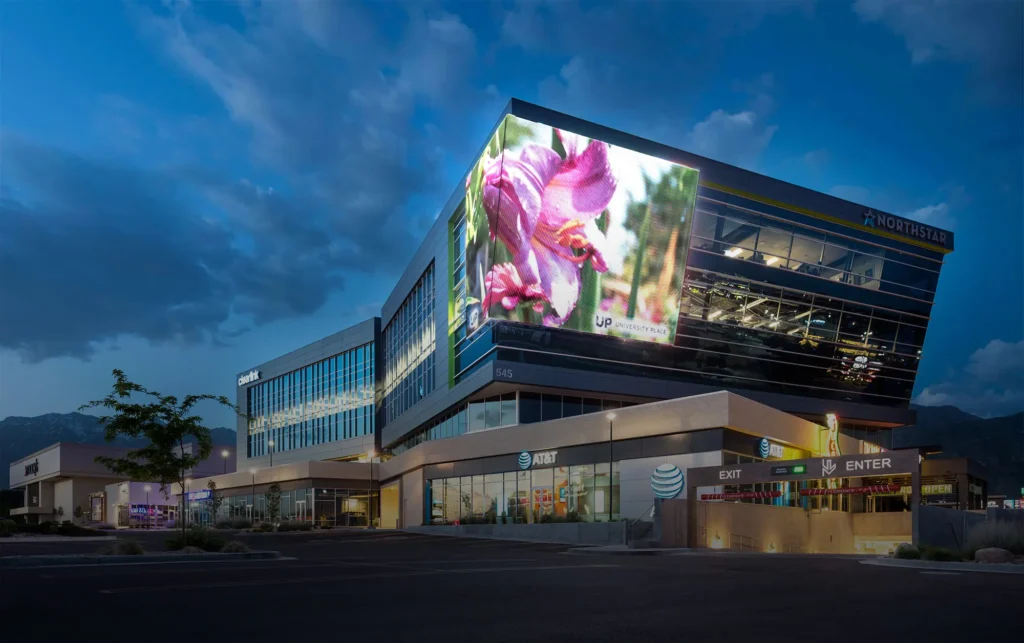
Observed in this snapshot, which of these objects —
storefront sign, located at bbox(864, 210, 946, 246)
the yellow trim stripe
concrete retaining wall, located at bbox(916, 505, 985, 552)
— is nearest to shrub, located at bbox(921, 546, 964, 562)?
concrete retaining wall, located at bbox(916, 505, 985, 552)

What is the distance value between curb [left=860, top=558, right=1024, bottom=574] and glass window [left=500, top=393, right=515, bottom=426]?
33.2m

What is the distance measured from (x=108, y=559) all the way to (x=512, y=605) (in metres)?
16.3

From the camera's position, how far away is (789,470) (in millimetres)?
31547

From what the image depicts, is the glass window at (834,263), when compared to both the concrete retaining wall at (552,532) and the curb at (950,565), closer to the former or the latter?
the concrete retaining wall at (552,532)

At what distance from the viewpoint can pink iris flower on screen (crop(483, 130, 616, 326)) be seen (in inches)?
1989

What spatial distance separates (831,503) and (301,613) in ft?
136

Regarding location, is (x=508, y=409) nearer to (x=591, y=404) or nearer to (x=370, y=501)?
(x=591, y=404)

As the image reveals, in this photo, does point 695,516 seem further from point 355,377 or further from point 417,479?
point 355,377

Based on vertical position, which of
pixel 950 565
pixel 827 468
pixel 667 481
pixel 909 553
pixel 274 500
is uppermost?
pixel 827 468

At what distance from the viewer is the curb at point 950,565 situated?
2012cm

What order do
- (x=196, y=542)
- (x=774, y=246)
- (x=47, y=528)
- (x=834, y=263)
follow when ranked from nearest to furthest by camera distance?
1. (x=196, y=542)
2. (x=47, y=528)
3. (x=774, y=246)
4. (x=834, y=263)

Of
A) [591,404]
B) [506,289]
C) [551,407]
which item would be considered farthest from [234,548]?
[591,404]

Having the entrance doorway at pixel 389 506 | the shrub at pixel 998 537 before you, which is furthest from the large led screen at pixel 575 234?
the shrub at pixel 998 537

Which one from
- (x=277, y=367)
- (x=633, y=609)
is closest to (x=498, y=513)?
(x=633, y=609)
